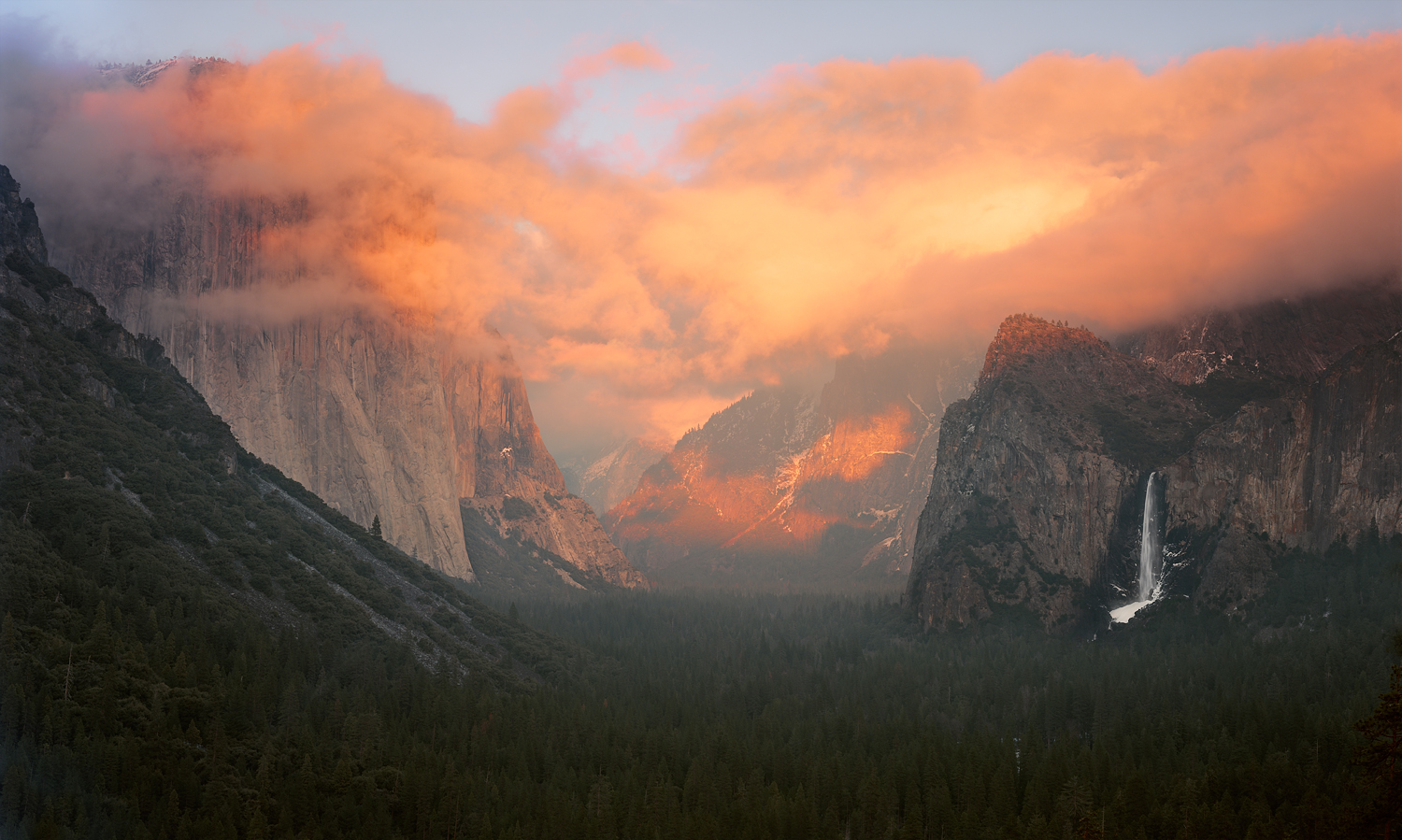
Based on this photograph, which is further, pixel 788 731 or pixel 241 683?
pixel 788 731

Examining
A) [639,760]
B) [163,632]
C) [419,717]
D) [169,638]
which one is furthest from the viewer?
[419,717]

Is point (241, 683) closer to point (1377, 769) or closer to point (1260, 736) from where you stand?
point (1377, 769)

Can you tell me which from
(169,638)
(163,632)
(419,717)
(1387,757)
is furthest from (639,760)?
(1387,757)

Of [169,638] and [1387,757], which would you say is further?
[169,638]

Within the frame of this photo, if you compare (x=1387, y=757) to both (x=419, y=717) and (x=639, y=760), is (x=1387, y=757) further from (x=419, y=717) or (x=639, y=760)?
(x=419, y=717)

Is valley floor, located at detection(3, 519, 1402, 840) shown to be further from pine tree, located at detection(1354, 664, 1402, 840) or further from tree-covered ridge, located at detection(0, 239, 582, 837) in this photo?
pine tree, located at detection(1354, 664, 1402, 840)

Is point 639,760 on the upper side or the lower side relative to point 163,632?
lower

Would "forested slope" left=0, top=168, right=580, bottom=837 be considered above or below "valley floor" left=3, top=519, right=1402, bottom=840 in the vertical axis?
above

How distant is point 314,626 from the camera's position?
163 meters

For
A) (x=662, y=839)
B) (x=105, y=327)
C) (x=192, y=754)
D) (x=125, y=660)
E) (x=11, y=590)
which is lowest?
(x=662, y=839)

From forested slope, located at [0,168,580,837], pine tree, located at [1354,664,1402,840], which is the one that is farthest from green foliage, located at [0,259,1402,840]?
pine tree, located at [1354,664,1402,840]

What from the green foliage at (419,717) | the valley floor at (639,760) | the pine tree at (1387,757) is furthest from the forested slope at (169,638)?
the pine tree at (1387,757)

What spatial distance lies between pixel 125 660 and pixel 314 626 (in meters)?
47.5

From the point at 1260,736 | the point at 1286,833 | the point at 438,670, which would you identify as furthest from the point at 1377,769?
the point at 438,670
